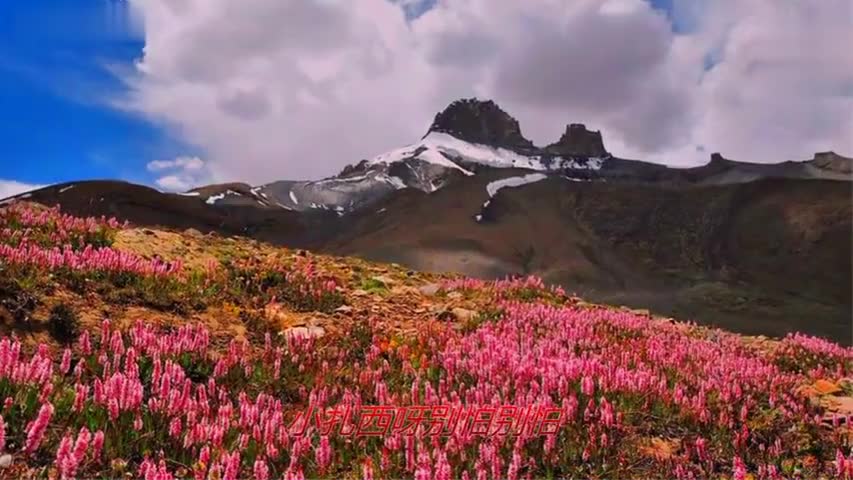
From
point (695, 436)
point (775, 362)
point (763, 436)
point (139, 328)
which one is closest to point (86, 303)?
point (139, 328)

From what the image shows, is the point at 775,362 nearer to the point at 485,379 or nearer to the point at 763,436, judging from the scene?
the point at 763,436

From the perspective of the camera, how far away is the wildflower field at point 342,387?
4.49m

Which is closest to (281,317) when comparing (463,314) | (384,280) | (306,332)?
(306,332)

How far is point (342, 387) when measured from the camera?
617 cm

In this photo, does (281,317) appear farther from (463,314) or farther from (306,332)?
(463,314)

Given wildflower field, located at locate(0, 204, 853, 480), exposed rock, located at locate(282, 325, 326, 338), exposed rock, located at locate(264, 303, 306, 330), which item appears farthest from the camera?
exposed rock, located at locate(264, 303, 306, 330)

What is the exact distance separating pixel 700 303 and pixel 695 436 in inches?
7356

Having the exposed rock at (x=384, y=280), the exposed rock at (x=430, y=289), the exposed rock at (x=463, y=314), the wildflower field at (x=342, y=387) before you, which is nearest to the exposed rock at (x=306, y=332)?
the wildflower field at (x=342, y=387)

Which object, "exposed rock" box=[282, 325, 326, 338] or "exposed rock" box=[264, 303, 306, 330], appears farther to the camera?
→ "exposed rock" box=[264, 303, 306, 330]

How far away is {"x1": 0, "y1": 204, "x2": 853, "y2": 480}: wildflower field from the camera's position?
4.49 m

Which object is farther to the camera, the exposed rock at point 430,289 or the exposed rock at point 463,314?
the exposed rock at point 430,289

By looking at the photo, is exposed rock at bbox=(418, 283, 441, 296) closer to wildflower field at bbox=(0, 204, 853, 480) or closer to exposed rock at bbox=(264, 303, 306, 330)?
wildflower field at bbox=(0, 204, 853, 480)

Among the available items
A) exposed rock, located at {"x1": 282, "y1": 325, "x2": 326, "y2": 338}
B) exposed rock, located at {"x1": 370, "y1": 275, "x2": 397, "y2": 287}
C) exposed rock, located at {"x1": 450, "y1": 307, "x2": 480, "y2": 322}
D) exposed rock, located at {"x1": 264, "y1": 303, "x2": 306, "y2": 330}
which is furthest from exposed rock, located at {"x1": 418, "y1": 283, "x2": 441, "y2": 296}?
exposed rock, located at {"x1": 282, "y1": 325, "x2": 326, "y2": 338}

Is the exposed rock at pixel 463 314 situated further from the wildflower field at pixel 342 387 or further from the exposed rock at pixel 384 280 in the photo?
the exposed rock at pixel 384 280
